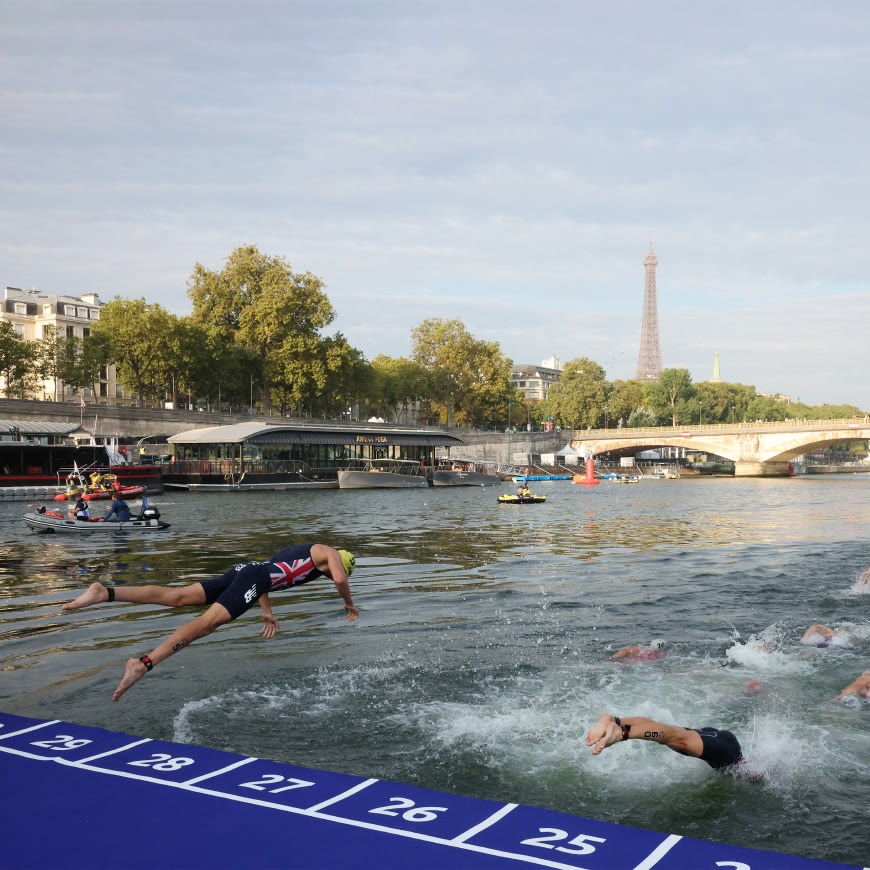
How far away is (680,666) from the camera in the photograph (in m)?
10.4

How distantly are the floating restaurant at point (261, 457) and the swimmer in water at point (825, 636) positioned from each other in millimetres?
52508

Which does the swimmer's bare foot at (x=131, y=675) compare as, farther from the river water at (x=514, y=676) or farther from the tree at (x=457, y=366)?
the tree at (x=457, y=366)

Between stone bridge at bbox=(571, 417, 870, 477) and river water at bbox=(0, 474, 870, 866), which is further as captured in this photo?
stone bridge at bbox=(571, 417, 870, 477)

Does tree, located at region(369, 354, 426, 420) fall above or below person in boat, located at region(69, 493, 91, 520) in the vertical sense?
above

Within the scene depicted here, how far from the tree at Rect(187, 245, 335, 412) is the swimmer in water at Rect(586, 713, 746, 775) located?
254 ft

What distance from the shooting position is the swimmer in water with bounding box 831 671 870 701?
902 centimetres

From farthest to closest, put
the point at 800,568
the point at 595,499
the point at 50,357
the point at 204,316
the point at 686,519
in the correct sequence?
the point at 204,316
the point at 50,357
the point at 595,499
the point at 686,519
the point at 800,568

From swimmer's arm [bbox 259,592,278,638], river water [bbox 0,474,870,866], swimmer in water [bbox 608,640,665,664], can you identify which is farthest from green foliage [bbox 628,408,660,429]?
swimmer's arm [bbox 259,592,278,638]

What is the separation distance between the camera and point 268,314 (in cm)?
8206

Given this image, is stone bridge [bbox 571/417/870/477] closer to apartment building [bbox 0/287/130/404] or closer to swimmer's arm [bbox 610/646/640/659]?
apartment building [bbox 0/287/130/404]

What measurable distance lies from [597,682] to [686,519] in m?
29.5

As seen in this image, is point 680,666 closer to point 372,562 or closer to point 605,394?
point 372,562

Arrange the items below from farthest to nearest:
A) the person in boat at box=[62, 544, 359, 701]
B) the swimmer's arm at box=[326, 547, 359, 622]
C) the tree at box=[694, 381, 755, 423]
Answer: the tree at box=[694, 381, 755, 423], the swimmer's arm at box=[326, 547, 359, 622], the person in boat at box=[62, 544, 359, 701]

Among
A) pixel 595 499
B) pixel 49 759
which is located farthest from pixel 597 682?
pixel 595 499
